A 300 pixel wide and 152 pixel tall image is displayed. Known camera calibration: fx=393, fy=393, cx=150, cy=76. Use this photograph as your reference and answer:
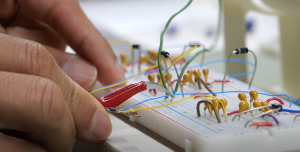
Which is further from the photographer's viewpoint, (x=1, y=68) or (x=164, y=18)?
(x=164, y=18)

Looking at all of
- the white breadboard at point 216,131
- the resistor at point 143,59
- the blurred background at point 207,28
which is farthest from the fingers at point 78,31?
the blurred background at point 207,28

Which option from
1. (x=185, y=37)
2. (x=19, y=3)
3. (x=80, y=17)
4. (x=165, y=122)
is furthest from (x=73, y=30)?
(x=185, y=37)

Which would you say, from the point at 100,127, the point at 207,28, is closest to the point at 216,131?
the point at 100,127

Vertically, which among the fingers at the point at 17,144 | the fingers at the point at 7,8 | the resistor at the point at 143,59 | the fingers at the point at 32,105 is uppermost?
the fingers at the point at 7,8

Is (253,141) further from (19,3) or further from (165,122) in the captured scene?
(19,3)

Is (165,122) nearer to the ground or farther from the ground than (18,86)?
nearer to the ground

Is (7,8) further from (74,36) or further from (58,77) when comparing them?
(58,77)

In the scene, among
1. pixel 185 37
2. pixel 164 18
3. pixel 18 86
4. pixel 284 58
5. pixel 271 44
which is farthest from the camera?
pixel 164 18

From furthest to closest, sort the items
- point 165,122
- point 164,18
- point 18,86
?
point 164,18
point 165,122
point 18,86

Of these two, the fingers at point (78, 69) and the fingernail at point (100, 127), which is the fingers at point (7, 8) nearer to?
the fingers at point (78, 69)
